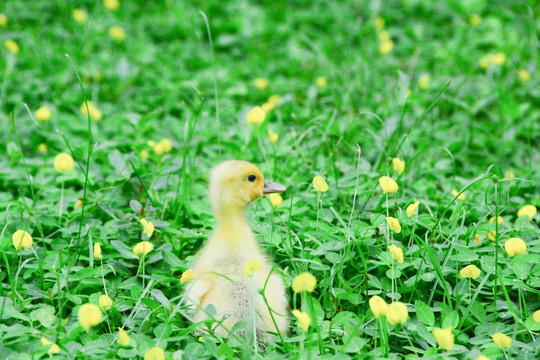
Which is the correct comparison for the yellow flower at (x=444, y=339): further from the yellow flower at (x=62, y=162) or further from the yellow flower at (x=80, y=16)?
the yellow flower at (x=80, y=16)

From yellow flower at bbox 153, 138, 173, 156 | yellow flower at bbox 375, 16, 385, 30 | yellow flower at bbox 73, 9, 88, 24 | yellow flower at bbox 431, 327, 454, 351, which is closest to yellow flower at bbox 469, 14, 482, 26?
yellow flower at bbox 375, 16, 385, 30

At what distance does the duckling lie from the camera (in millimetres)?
2756

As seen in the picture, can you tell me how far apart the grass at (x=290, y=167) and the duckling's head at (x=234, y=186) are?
0.97 ft

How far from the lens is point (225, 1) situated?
6.98 m

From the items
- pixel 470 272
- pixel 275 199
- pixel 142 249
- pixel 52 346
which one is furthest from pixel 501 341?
pixel 52 346

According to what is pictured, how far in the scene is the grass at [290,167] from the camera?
280 centimetres

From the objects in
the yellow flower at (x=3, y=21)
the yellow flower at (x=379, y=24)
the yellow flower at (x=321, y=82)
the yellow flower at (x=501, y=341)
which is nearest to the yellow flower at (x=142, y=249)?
the yellow flower at (x=501, y=341)

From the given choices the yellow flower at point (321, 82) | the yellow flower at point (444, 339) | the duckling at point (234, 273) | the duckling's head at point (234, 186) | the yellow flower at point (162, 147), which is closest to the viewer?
the yellow flower at point (444, 339)

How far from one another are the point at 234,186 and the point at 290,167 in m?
1.24

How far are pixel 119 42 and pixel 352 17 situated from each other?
222 centimetres

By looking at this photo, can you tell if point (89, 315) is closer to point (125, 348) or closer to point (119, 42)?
point (125, 348)

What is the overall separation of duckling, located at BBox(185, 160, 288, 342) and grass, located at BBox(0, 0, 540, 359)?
11 cm

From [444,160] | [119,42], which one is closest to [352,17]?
[119,42]

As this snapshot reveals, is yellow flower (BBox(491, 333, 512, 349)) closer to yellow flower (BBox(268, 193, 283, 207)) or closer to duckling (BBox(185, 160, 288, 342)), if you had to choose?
duckling (BBox(185, 160, 288, 342))
